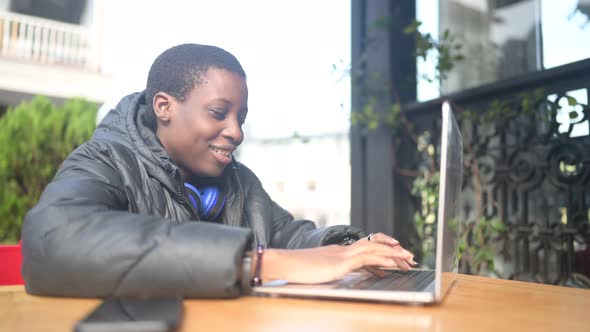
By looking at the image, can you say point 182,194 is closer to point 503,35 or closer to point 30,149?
point 503,35

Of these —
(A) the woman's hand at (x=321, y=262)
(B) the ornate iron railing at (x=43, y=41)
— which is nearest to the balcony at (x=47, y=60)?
(B) the ornate iron railing at (x=43, y=41)

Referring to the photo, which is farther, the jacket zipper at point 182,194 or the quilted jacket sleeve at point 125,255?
the jacket zipper at point 182,194

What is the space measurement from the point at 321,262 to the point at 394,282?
127 millimetres

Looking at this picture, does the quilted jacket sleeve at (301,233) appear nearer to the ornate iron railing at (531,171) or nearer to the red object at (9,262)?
the red object at (9,262)

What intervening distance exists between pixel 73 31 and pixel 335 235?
493cm

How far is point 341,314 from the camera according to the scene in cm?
56

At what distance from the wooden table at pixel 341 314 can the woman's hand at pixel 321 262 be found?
0.28 ft

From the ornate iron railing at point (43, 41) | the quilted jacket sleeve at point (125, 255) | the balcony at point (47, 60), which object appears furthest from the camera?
the ornate iron railing at point (43, 41)

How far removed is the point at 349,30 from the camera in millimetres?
2730

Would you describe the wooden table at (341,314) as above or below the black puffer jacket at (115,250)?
below

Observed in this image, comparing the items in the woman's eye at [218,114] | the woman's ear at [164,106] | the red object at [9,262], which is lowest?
the red object at [9,262]

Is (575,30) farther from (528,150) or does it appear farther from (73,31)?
(73,31)

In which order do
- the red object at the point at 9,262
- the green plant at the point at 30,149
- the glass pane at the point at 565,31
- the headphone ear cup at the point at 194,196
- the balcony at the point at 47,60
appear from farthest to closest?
1. the balcony at the point at 47,60
2. the green plant at the point at 30,149
3. the glass pane at the point at 565,31
4. the headphone ear cup at the point at 194,196
5. the red object at the point at 9,262

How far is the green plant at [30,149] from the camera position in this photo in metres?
2.65
